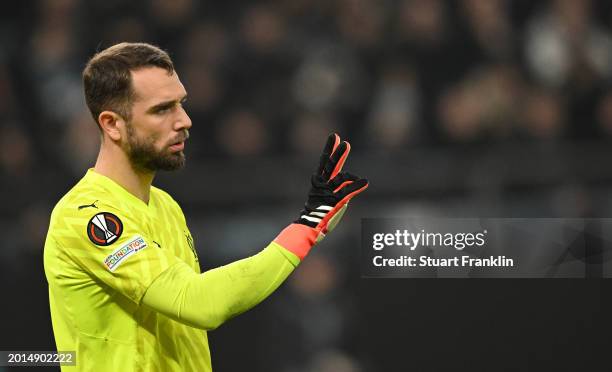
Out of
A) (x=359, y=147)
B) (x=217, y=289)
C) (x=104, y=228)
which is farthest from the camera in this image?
(x=359, y=147)

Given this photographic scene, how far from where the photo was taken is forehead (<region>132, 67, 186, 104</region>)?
2246 mm

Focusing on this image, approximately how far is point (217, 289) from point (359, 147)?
2453mm

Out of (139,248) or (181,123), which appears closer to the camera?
(139,248)

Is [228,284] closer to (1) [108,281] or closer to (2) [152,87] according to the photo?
(1) [108,281]

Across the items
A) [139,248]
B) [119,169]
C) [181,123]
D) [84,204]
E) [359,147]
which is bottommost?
[139,248]

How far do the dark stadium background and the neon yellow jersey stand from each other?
2.03 meters

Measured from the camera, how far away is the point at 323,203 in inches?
84.8

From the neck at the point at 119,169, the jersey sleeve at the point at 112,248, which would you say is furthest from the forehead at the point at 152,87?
the jersey sleeve at the point at 112,248

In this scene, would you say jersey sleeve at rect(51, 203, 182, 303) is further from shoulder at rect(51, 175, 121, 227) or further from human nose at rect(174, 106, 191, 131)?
human nose at rect(174, 106, 191, 131)

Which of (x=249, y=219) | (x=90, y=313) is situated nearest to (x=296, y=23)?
(x=249, y=219)

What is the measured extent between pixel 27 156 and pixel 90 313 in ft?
8.62

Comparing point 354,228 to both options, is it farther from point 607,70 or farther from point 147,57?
point 147,57

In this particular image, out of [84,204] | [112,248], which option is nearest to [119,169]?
[84,204]

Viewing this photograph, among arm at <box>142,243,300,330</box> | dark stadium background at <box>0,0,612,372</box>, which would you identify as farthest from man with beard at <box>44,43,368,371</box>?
dark stadium background at <box>0,0,612,372</box>
